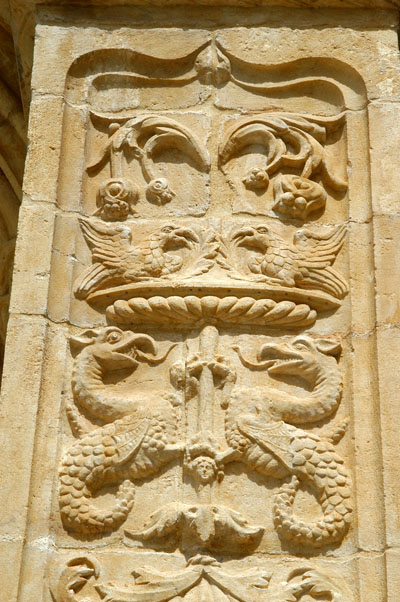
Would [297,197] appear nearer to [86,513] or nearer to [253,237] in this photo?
[253,237]

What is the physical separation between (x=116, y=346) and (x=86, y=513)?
673 millimetres

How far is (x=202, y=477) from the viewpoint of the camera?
4.51 metres

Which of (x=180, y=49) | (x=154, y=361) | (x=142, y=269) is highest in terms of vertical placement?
(x=180, y=49)

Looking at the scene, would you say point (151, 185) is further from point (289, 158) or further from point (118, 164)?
point (289, 158)

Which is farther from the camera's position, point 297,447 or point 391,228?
point 391,228

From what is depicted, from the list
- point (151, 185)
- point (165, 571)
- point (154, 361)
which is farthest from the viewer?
point (151, 185)

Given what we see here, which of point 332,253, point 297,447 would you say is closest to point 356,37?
point 332,253

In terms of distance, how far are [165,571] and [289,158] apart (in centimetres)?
180

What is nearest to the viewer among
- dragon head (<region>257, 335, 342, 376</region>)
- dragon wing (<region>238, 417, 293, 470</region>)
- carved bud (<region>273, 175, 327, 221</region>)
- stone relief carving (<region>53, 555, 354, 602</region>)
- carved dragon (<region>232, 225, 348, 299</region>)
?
stone relief carving (<region>53, 555, 354, 602</region>)

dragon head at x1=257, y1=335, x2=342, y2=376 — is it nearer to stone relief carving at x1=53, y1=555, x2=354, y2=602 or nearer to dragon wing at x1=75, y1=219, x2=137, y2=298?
dragon wing at x1=75, y1=219, x2=137, y2=298

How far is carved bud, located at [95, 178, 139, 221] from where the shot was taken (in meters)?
5.05

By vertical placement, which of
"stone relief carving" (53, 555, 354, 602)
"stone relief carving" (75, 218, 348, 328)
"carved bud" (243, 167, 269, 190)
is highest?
"carved bud" (243, 167, 269, 190)

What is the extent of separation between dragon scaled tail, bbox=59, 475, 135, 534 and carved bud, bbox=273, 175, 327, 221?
53.5 inches

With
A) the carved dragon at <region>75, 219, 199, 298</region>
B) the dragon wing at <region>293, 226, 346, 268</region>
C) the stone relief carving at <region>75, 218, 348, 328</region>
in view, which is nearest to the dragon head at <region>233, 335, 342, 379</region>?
the stone relief carving at <region>75, 218, 348, 328</region>
